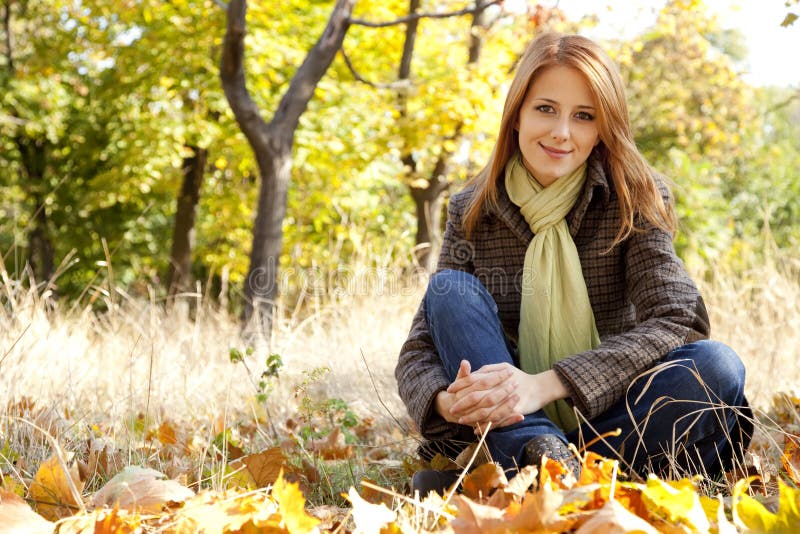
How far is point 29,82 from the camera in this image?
11.3 metres

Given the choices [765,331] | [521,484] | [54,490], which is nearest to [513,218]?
[521,484]

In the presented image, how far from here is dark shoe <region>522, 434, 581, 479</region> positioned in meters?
1.43

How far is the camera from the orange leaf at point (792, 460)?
141 centimetres

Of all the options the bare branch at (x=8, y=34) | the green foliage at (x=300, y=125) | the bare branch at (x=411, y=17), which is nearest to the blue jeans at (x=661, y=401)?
the green foliage at (x=300, y=125)

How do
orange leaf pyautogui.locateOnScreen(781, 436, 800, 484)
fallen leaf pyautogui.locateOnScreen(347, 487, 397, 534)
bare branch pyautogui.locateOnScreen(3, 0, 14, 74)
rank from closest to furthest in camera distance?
fallen leaf pyautogui.locateOnScreen(347, 487, 397, 534) → orange leaf pyautogui.locateOnScreen(781, 436, 800, 484) → bare branch pyautogui.locateOnScreen(3, 0, 14, 74)

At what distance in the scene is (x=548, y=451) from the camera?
144cm

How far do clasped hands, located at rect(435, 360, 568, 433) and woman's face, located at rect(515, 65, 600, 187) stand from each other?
2.10 feet

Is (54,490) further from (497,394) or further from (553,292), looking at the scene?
(553,292)

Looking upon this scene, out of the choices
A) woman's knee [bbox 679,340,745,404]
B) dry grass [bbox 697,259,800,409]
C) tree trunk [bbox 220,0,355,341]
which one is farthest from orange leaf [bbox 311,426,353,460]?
tree trunk [bbox 220,0,355,341]

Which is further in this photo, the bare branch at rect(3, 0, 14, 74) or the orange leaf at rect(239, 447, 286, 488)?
the bare branch at rect(3, 0, 14, 74)

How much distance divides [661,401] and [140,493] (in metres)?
1.11

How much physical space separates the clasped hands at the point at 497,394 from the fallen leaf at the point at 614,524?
54 cm

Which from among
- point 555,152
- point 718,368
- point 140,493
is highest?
point 555,152

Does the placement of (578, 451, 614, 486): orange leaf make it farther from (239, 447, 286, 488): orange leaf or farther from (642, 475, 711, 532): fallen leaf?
(239, 447, 286, 488): orange leaf
